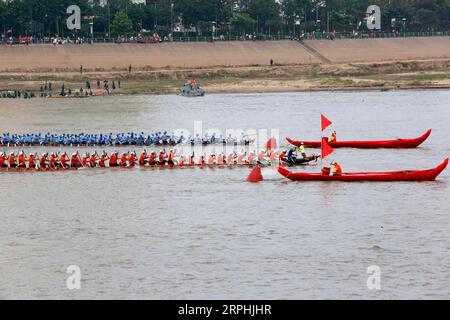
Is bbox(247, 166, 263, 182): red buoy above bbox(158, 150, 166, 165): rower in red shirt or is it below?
below


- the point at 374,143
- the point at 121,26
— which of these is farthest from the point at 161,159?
the point at 121,26

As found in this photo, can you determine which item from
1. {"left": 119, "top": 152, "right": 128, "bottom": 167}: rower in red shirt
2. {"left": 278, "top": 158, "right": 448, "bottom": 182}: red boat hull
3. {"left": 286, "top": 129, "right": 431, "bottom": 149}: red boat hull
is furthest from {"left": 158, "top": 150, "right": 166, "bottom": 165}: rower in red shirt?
{"left": 286, "top": 129, "right": 431, "bottom": 149}: red boat hull

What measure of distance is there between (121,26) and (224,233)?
414ft

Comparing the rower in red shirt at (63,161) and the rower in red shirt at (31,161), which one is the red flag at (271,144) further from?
the rower in red shirt at (31,161)

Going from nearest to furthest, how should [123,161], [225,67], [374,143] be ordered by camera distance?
[123,161]
[374,143]
[225,67]

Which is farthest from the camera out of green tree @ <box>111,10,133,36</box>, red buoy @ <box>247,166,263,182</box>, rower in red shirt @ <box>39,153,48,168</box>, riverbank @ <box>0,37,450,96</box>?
green tree @ <box>111,10,133,36</box>

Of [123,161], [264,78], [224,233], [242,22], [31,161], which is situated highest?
[242,22]

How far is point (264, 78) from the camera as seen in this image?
150 metres

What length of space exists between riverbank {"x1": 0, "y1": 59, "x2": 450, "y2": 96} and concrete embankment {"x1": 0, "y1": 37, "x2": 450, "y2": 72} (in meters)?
3.55

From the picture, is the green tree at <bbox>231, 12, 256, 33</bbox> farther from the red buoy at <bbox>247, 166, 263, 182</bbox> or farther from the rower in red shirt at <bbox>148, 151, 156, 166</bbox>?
the red buoy at <bbox>247, 166, 263, 182</bbox>

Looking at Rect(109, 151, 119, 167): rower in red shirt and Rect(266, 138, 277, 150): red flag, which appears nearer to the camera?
Rect(109, 151, 119, 167): rower in red shirt

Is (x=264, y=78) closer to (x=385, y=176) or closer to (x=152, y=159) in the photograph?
(x=152, y=159)

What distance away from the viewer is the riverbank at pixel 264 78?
468 feet

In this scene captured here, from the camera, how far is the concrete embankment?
153 meters
